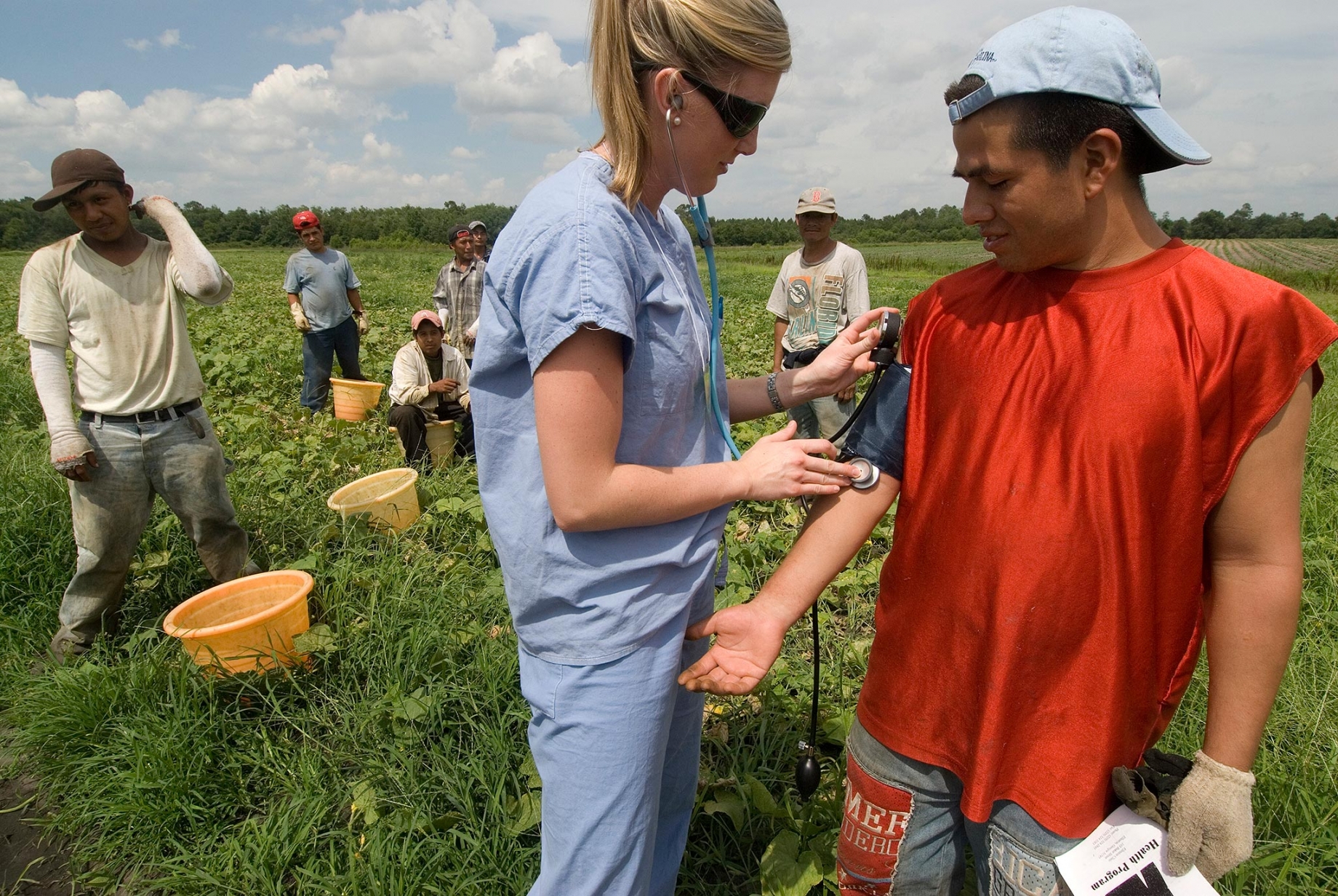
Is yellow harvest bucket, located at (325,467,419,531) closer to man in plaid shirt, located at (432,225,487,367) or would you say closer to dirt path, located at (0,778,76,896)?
dirt path, located at (0,778,76,896)

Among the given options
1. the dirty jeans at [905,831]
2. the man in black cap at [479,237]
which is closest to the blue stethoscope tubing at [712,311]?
the dirty jeans at [905,831]

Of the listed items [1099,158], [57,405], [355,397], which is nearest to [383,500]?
[57,405]

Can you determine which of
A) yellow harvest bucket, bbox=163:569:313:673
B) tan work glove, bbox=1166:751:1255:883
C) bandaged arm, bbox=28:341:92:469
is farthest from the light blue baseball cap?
bandaged arm, bbox=28:341:92:469

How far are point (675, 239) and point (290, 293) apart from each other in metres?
6.75

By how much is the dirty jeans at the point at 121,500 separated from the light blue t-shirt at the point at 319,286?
3711mm

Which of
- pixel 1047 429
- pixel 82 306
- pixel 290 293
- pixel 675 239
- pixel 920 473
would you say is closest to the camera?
pixel 1047 429

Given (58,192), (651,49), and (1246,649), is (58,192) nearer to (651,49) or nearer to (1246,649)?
(651,49)

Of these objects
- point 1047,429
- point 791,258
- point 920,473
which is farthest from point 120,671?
point 791,258

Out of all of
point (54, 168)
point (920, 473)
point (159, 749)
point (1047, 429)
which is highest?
point (54, 168)

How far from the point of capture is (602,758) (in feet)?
4.24

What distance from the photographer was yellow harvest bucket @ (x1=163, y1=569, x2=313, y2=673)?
2738 mm

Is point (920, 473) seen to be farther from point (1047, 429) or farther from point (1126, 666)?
point (1126, 666)

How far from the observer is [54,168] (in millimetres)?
2965

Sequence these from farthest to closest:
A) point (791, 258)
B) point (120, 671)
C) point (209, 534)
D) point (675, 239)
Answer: point (791, 258) < point (209, 534) < point (120, 671) < point (675, 239)
